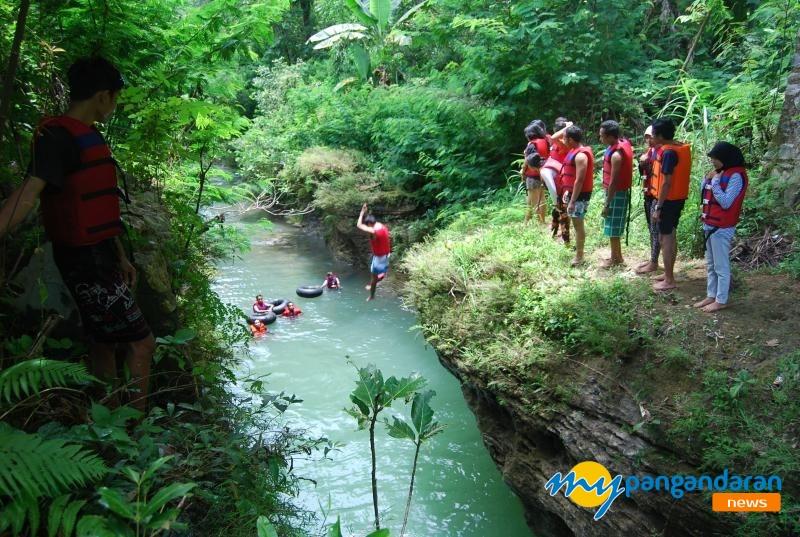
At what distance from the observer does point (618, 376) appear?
15.7 ft

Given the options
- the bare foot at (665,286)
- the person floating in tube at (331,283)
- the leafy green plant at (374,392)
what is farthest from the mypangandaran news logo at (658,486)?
the person floating in tube at (331,283)

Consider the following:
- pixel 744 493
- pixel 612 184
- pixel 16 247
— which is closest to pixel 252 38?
pixel 16 247

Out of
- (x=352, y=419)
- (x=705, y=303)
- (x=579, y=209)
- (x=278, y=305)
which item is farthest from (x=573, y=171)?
(x=278, y=305)

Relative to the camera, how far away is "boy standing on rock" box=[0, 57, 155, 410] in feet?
8.75

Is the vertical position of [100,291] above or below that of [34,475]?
above

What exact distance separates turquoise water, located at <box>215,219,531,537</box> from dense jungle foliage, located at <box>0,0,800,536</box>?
103cm

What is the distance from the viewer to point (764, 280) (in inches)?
220

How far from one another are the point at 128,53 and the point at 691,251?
6593 millimetres

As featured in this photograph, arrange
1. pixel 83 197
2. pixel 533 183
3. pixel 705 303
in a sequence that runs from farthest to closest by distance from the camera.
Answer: pixel 533 183, pixel 705 303, pixel 83 197

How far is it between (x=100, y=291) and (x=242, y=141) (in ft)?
51.1

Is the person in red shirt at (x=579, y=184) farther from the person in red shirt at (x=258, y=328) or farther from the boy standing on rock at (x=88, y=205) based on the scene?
the person in red shirt at (x=258, y=328)

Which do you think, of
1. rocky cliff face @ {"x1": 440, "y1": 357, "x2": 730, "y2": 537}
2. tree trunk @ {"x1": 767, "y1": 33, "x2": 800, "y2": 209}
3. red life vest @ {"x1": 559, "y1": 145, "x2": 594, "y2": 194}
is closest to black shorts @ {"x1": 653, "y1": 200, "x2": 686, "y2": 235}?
red life vest @ {"x1": 559, "y1": 145, "x2": 594, "y2": 194}

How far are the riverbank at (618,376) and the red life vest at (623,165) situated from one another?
1.06 meters

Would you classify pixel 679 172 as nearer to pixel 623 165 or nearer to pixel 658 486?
pixel 623 165
